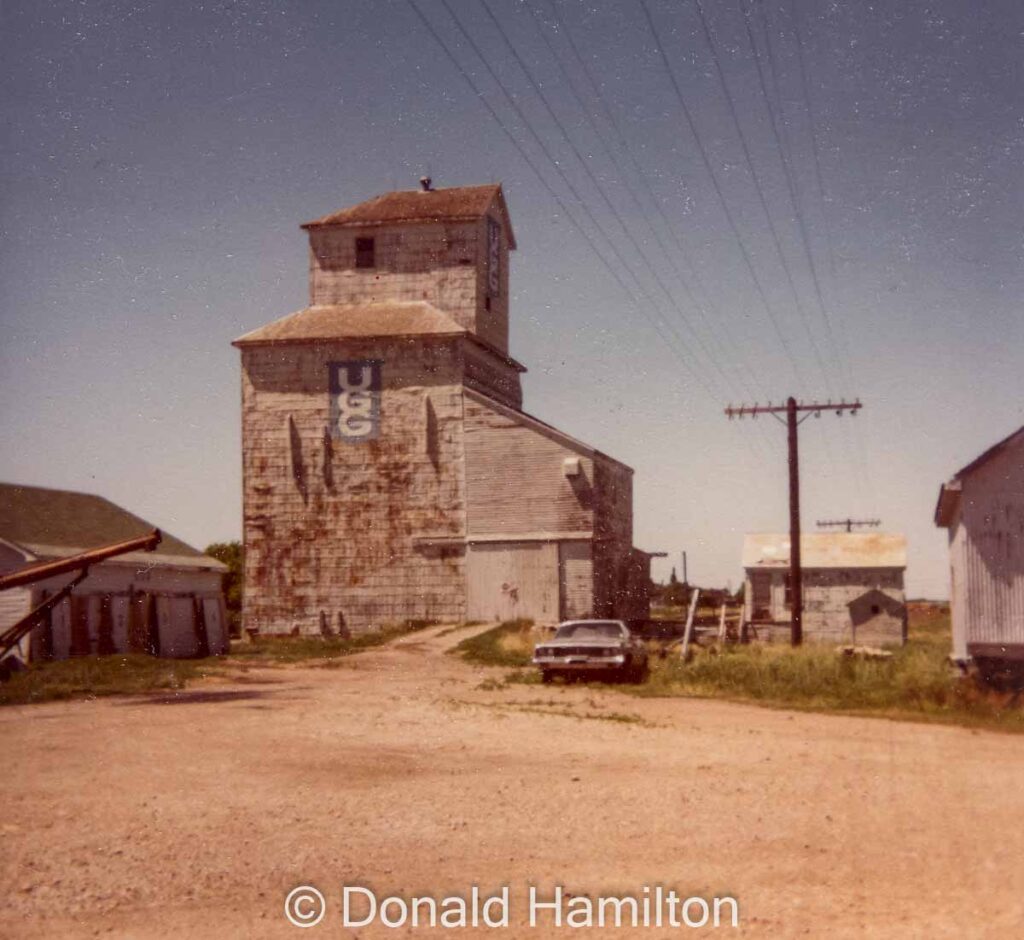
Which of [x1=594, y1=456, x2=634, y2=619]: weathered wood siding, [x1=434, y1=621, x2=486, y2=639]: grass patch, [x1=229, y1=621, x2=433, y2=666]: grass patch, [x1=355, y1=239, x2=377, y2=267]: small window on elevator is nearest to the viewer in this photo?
[x1=229, y1=621, x2=433, y2=666]: grass patch

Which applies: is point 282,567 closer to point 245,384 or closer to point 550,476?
point 245,384

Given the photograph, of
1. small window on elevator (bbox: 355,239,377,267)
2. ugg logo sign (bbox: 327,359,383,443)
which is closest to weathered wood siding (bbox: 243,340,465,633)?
ugg logo sign (bbox: 327,359,383,443)

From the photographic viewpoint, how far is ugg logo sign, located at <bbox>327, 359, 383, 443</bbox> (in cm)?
3719

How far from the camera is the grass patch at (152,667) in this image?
20.1m

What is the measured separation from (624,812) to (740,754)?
4.06m

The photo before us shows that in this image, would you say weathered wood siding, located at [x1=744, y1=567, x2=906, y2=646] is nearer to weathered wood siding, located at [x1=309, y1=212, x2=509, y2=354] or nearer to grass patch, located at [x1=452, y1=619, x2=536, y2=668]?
weathered wood siding, located at [x1=309, y1=212, x2=509, y2=354]

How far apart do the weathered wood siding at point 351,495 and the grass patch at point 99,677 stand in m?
8.49

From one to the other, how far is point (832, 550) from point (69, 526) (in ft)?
119

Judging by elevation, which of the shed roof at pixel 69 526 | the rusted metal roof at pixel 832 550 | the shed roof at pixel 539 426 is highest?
the shed roof at pixel 539 426

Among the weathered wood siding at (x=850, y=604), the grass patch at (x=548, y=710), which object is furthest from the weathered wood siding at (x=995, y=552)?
the weathered wood siding at (x=850, y=604)

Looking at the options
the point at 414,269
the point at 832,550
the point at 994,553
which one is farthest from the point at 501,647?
the point at 832,550

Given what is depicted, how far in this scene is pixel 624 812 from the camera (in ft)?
31.8

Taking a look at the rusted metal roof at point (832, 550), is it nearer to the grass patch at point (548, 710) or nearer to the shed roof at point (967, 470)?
the shed roof at point (967, 470)

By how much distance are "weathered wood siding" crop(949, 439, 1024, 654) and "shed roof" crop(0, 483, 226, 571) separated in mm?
21039
